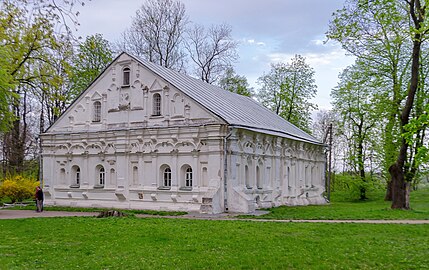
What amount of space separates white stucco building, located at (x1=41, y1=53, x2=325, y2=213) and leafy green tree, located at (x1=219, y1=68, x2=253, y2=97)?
20728 mm

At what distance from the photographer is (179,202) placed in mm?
27406

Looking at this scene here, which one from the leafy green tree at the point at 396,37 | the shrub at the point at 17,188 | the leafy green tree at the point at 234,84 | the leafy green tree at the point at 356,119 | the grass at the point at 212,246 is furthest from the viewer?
the leafy green tree at the point at 234,84

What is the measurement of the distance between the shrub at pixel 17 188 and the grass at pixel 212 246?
1733 centimetres

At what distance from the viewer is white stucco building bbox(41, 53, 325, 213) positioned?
87.0ft

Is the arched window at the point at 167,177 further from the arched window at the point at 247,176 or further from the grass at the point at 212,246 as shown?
the grass at the point at 212,246

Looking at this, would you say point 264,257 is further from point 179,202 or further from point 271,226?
point 179,202

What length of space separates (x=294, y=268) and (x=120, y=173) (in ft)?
66.1

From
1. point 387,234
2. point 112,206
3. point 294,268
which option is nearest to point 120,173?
point 112,206

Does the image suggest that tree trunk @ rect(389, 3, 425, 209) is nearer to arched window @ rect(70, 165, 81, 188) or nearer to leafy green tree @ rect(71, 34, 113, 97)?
arched window @ rect(70, 165, 81, 188)

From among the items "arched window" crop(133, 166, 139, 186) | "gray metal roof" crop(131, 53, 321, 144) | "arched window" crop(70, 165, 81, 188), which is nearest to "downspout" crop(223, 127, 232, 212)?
"gray metal roof" crop(131, 53, 321, 144)

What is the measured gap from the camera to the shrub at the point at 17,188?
117 ft

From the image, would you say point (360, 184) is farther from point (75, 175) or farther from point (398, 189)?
point (75, 175)

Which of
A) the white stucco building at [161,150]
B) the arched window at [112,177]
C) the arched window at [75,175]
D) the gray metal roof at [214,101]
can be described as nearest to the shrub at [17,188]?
the white stucco building at [161,150]

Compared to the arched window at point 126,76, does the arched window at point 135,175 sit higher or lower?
lower
